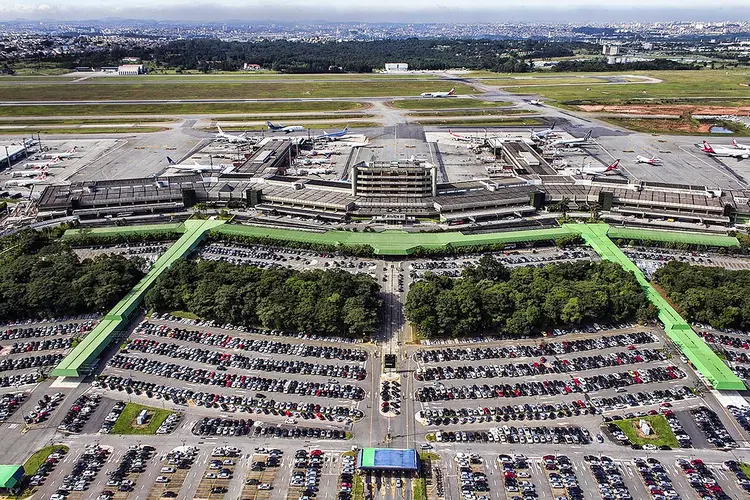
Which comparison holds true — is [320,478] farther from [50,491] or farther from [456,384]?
[50,491]

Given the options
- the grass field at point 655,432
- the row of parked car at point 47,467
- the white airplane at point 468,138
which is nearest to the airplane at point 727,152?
the white airplane at point 468,138

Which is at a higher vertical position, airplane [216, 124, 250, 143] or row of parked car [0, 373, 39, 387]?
airplane [216, 124, 250, 143]

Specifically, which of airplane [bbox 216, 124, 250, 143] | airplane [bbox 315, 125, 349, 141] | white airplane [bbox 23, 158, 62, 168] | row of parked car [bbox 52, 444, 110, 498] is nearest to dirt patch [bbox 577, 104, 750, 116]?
airplane [bbox 315, 125, 349, 141]

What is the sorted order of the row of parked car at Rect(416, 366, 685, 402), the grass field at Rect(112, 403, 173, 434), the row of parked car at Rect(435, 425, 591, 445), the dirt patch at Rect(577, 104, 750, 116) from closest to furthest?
the row of parked car at Rect(435, 425, 591, 445)
the grass field at Rect(112, 403, 173, 434)
the row of parked car at Rect(416, 366, 685, 402)
the dirt patch at Rect(577, 104, 750, 116)

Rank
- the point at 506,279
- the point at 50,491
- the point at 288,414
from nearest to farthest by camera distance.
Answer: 1. the point at 50,491
2. the point at 288,414
3. the point at 506,279

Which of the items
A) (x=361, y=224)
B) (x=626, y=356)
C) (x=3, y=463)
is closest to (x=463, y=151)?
(x=361, y=224)

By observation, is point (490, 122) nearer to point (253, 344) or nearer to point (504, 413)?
point (253, 344)

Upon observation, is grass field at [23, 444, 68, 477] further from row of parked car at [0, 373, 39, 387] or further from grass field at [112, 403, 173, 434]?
row of parked car at [0, 373, 39, 387]
